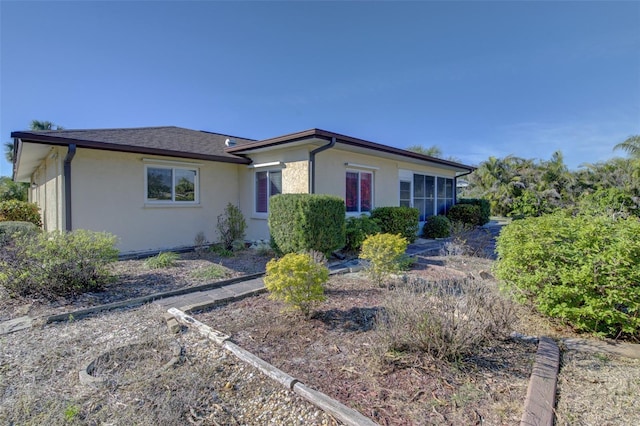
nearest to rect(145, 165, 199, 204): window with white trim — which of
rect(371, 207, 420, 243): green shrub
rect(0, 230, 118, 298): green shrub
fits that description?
rect(0, 230, 118, 298): green shrub

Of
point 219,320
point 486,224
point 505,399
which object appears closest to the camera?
point 505,399

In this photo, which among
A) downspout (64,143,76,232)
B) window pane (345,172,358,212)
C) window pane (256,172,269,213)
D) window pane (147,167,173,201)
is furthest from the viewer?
window pane (256,172,269,213)

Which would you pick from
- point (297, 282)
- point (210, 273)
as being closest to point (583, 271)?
point (297, 282)

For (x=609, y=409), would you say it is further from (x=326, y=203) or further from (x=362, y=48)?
(x=362, y=48)

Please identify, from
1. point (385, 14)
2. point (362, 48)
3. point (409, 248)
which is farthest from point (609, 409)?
point (362, 48)

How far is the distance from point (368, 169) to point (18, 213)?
13.2m

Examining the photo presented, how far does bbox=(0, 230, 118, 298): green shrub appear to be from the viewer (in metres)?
4.44

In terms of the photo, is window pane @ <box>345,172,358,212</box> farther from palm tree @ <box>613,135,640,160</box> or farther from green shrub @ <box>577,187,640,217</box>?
palm tree @ <box>613,135,640,160</box>

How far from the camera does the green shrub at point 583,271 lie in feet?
9.61

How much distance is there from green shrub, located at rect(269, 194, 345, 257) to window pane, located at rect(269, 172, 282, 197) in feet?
6.28

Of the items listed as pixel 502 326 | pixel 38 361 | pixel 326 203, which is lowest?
pixel 38 361

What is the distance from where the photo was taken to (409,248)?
9.19 m

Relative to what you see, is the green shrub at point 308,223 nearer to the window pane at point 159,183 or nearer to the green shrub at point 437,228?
the window pane at point 159,183

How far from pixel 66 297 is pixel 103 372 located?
2.84 m
